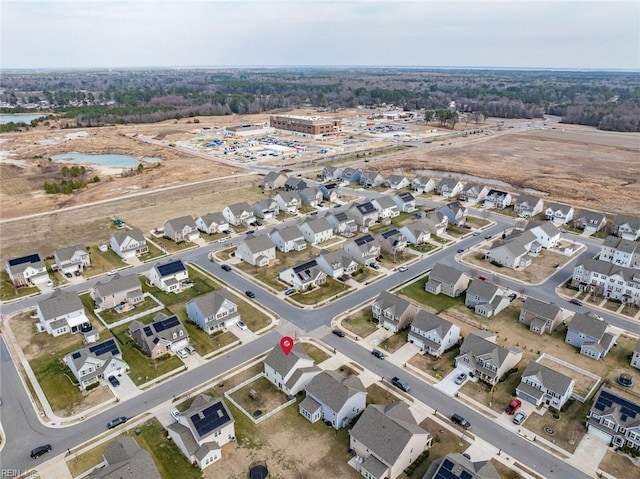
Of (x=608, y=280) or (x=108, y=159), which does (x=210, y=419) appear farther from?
(x=108, y=159)

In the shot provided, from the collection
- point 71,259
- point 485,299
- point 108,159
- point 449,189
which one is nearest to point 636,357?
point 485,299

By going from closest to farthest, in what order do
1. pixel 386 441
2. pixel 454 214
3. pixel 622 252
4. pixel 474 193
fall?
pixel 386 441
pixel 622 252
pixel 454 214
pixel 474 193

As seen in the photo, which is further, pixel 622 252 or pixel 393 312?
pixel 622 252

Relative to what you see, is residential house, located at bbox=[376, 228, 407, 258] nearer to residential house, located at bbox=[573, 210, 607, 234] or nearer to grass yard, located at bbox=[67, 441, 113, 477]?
residential house, located at bbox=[573, 210, 607, 234]

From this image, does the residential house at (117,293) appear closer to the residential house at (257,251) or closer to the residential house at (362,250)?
the residential house at (257,251)

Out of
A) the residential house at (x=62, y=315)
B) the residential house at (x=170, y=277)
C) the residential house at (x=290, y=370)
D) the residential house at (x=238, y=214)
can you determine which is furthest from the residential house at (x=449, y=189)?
the residential house at (x=62, y=315)

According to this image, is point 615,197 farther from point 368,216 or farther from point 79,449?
point 79,449

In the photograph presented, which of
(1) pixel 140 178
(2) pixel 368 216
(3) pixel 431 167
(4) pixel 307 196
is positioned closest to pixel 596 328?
(2) pixel 368 216

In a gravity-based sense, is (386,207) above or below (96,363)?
above
